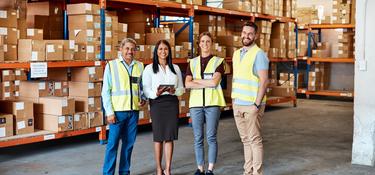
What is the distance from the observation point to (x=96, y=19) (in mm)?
7871

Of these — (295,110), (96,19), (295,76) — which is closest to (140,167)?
(96,19)

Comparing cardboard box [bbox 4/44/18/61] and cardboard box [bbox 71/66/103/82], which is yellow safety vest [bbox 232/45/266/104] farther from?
cardboard box [bbox 4/44/18/61]

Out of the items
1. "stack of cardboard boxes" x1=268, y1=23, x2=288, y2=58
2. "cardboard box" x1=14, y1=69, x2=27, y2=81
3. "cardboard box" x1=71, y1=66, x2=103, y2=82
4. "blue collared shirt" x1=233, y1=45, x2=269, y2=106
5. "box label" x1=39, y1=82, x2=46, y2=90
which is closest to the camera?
"blue collared shirt" x1=233, y1=45, x2=269, y2=106

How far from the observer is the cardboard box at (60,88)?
791 cm

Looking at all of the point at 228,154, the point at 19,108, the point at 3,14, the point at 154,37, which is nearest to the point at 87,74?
the point at 19,108

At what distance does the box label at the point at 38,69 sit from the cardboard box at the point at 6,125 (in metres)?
0.67

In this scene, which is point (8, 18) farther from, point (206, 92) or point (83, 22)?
point (206, 92)

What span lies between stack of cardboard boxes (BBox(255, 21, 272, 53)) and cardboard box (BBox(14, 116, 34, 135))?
21.8 feet

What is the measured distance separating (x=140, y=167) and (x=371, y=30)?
3514 mm

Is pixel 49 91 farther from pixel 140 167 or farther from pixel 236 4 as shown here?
pixel 236 4

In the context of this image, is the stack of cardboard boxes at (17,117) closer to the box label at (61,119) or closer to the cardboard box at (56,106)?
the cardboard box at (56,106)

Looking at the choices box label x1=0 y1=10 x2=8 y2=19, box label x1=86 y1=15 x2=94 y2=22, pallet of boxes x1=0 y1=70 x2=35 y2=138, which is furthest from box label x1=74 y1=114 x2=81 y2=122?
box label x1=0 y1=10 x2=8 y2=19

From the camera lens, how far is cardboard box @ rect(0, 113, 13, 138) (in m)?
6.89

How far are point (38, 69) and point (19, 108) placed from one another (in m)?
0.64
